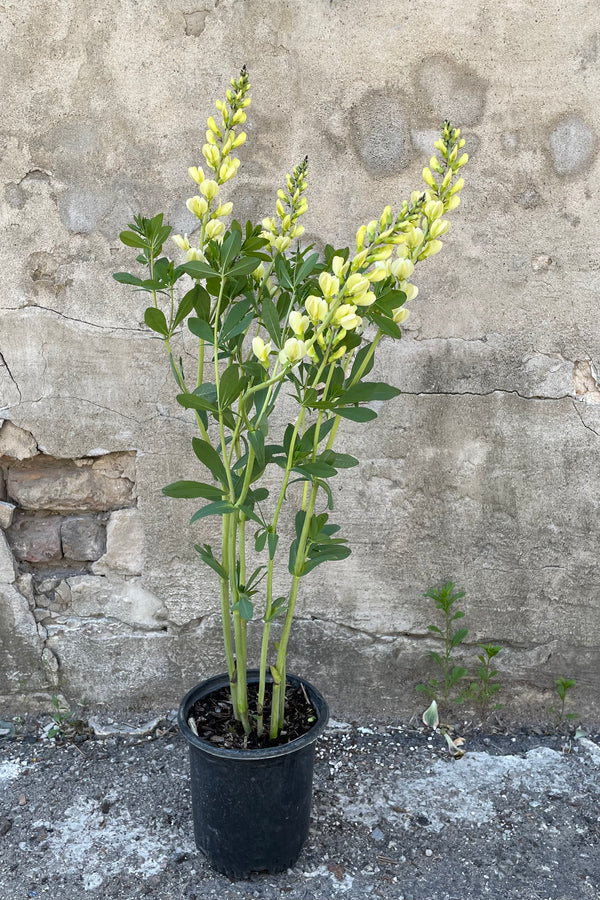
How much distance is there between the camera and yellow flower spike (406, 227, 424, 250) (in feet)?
4.87

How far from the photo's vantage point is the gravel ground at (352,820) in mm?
1784

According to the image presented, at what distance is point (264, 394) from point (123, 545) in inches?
36.8

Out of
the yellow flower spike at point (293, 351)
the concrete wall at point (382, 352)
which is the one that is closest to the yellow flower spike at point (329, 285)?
the yellow flower spike at point (293, 351)

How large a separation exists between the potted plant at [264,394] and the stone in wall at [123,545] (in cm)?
52

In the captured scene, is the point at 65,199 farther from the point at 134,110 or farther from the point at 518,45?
the point at 518,45

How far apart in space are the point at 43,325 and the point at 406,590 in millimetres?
1408

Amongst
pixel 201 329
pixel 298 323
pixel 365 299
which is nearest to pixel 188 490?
pixel 201 329

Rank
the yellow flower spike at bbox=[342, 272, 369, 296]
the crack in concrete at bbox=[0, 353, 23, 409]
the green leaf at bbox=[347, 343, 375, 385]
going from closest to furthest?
the yellow flower spike at bbox=[342, 272, 369, 296]
the green leaf at bbox=[347, 343, 375, 385]
the crack in concrete at bbox=[0, 353, 23, 409]

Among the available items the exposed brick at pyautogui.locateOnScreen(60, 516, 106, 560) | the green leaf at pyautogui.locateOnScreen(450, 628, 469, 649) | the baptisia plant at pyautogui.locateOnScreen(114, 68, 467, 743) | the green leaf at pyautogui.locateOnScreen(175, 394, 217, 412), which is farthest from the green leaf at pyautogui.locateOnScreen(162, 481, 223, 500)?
the green leaf at pyautogui.locateOnScreen(450, 628, 469, 649)

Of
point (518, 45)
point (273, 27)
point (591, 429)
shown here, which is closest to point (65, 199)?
point (273, 27)

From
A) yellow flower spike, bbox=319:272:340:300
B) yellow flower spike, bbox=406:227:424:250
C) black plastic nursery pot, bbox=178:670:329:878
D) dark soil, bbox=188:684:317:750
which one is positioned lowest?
black plastic nursery pot, bbox=178:670:329:878

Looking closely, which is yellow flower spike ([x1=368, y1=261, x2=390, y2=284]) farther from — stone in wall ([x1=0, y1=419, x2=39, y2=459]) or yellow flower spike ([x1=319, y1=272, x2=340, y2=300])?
stone in wall ([x1=0, y1=419, x2=39, y2=459])

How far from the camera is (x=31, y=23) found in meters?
2.06

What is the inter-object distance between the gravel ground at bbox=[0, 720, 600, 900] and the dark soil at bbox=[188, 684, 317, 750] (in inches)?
13.4
